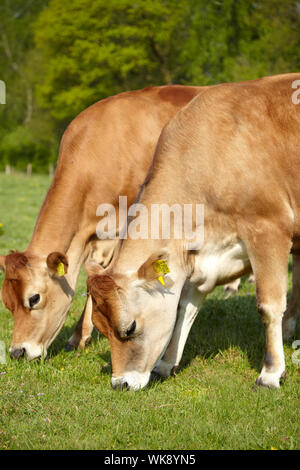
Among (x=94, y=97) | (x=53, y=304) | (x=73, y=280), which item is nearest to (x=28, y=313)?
(x=53, y=304)

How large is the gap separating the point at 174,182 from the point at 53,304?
178 cm

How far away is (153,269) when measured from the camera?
15.0 feet

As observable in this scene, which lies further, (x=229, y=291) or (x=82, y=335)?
(x=229, y=291)

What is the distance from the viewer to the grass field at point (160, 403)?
12.3 feet

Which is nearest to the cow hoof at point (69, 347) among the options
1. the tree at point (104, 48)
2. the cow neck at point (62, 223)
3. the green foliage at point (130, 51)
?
the cow neck at point (62, 223)

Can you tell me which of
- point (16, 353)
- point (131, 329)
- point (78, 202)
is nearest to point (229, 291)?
point (78, 202)

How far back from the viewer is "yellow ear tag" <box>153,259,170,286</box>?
4.57 metres

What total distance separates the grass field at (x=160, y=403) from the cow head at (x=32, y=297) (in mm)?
226

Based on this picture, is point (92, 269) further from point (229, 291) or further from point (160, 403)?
point (229, 291)

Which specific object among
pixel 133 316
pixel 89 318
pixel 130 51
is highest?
pixel 130 51

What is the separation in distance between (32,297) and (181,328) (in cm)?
144

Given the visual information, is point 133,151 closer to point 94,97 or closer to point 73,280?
point 73,280

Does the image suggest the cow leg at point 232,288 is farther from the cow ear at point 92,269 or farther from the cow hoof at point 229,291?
the cow ear at point 92,269

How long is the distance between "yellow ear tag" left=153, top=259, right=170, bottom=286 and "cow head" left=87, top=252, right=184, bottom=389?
15mm
